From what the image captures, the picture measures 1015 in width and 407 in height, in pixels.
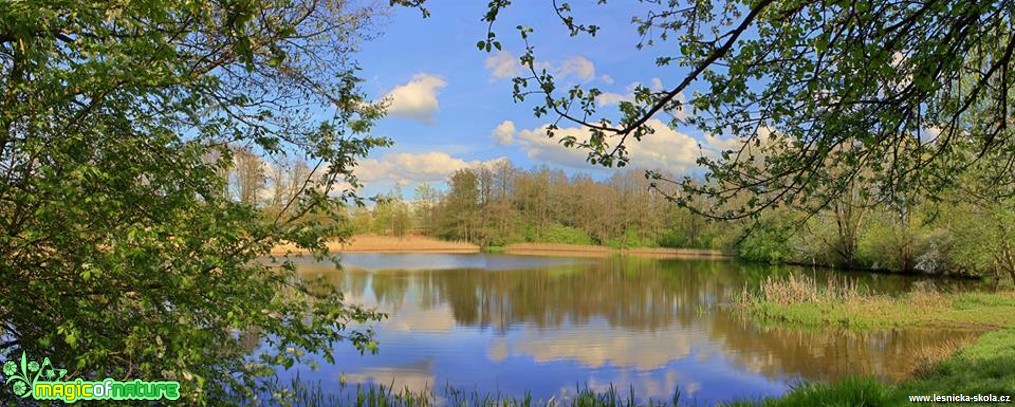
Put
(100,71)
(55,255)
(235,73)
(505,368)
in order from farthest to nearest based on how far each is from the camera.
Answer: (505,368)
(235,73)
(55,255)
(100,71)

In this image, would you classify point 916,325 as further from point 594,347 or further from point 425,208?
point 425,208

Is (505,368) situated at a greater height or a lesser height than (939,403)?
lesser

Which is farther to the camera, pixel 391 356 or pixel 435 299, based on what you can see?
pixel 435 299

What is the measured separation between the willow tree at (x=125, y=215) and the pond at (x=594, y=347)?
13.2ft

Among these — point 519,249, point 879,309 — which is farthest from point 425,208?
point 879,309

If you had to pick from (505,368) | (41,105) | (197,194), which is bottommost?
(505,368)

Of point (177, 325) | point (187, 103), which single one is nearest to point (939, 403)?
point (177, 325)

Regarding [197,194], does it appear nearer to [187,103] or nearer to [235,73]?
[187,103]

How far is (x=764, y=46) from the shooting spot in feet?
14.6

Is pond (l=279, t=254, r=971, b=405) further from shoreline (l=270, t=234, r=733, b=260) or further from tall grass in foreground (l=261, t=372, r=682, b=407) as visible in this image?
shoreline (l=270, t=234, r=733, b=260)

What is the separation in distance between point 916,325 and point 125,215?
715 inches

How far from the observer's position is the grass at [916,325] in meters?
5.87

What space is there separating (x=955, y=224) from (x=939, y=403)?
850 inches

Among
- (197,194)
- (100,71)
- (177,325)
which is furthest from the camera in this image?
(197,194)
